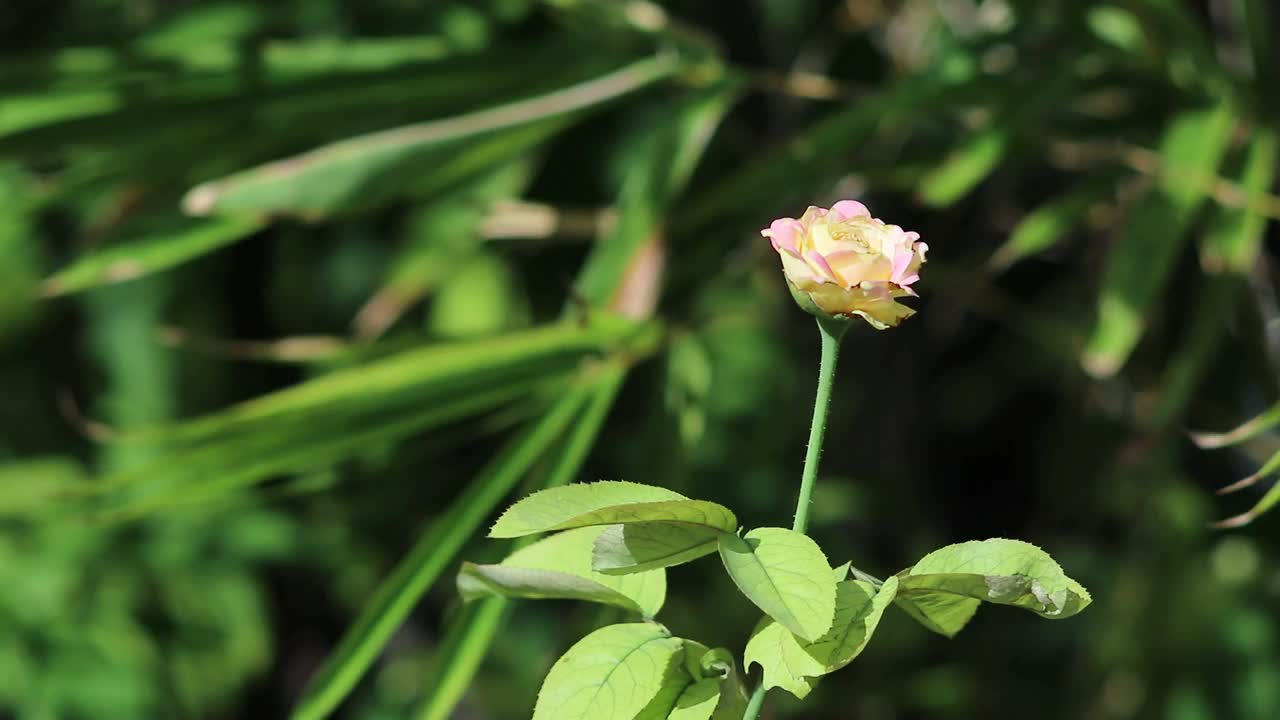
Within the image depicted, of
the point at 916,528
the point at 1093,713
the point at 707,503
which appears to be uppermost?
the point at 707,503

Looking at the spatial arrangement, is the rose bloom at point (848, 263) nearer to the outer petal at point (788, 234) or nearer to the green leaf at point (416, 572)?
the outer petal at point (788, 234)

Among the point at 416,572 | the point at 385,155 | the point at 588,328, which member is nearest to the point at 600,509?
the point at 416,572

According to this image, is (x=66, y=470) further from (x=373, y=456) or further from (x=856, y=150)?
(x=856, y=150)

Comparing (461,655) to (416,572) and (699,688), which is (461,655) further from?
(699,688)

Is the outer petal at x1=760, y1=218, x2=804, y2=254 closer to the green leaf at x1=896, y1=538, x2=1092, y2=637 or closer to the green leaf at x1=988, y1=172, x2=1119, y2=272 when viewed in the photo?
the green leaf at x1=896, y1=538, x2=1092, y2=637

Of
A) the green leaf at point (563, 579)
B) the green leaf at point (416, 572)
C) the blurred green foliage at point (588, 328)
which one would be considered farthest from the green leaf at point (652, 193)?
the green leaf at point (563, 579)

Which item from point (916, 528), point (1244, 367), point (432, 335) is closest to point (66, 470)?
point (432, 335)

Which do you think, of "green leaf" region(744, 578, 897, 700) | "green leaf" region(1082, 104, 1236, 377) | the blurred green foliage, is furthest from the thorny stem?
"green leaf" region(1082, 104, 1236, 377)
